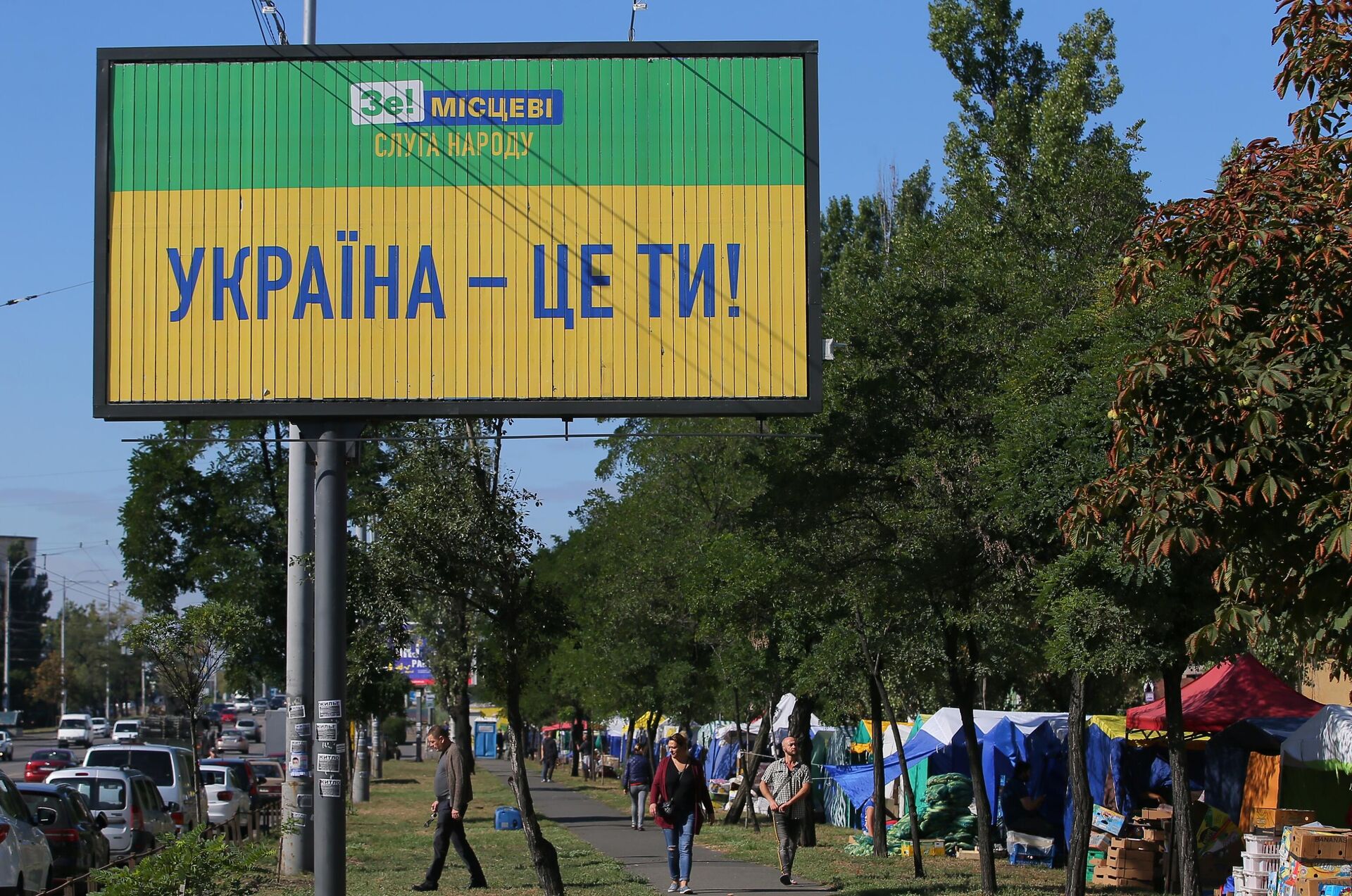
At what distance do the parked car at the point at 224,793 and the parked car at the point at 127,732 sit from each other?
27.8 m

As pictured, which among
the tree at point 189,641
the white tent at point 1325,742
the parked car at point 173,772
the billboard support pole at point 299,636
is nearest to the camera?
the white tent at point 1325,742

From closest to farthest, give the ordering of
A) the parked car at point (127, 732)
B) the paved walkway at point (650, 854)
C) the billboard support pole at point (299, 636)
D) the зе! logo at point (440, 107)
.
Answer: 1. the зе! logo at point (440, 107)
2. the paved walkway at point (650, 854)
3. the billboard support pole at point (299, 636)
4. the parked car at point (127, 732)

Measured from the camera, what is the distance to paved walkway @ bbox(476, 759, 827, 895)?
1686 centimetres

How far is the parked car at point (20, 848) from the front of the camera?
48.2ft

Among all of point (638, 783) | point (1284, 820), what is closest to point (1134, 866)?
point (1284, 820)

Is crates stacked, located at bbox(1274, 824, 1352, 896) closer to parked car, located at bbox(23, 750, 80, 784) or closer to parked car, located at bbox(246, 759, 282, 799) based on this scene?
parked car, located at bbox(23, 750, 80, 784)

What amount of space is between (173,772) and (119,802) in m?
4.55

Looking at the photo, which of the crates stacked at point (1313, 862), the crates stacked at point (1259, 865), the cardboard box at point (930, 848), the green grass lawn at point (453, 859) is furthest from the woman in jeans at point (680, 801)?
the cardboard box at point (930, 848)

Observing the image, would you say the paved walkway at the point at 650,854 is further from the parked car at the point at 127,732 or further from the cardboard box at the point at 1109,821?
the parked car at the point at 127,732

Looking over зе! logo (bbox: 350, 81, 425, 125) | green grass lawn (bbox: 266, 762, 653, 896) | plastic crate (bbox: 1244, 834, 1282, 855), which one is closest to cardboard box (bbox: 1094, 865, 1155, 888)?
plastic crate (bbox: 1244, 834, 1282, 855)

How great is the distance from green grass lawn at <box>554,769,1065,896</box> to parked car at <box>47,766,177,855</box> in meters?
8.62

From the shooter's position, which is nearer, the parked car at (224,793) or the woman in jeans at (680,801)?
the woman in jeans at (680,801)

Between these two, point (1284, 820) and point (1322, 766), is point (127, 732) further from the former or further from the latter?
point (1284, 820)

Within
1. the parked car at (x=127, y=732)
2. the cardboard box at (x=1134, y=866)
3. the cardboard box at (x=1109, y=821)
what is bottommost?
the parked car at (x=127, y=732)
